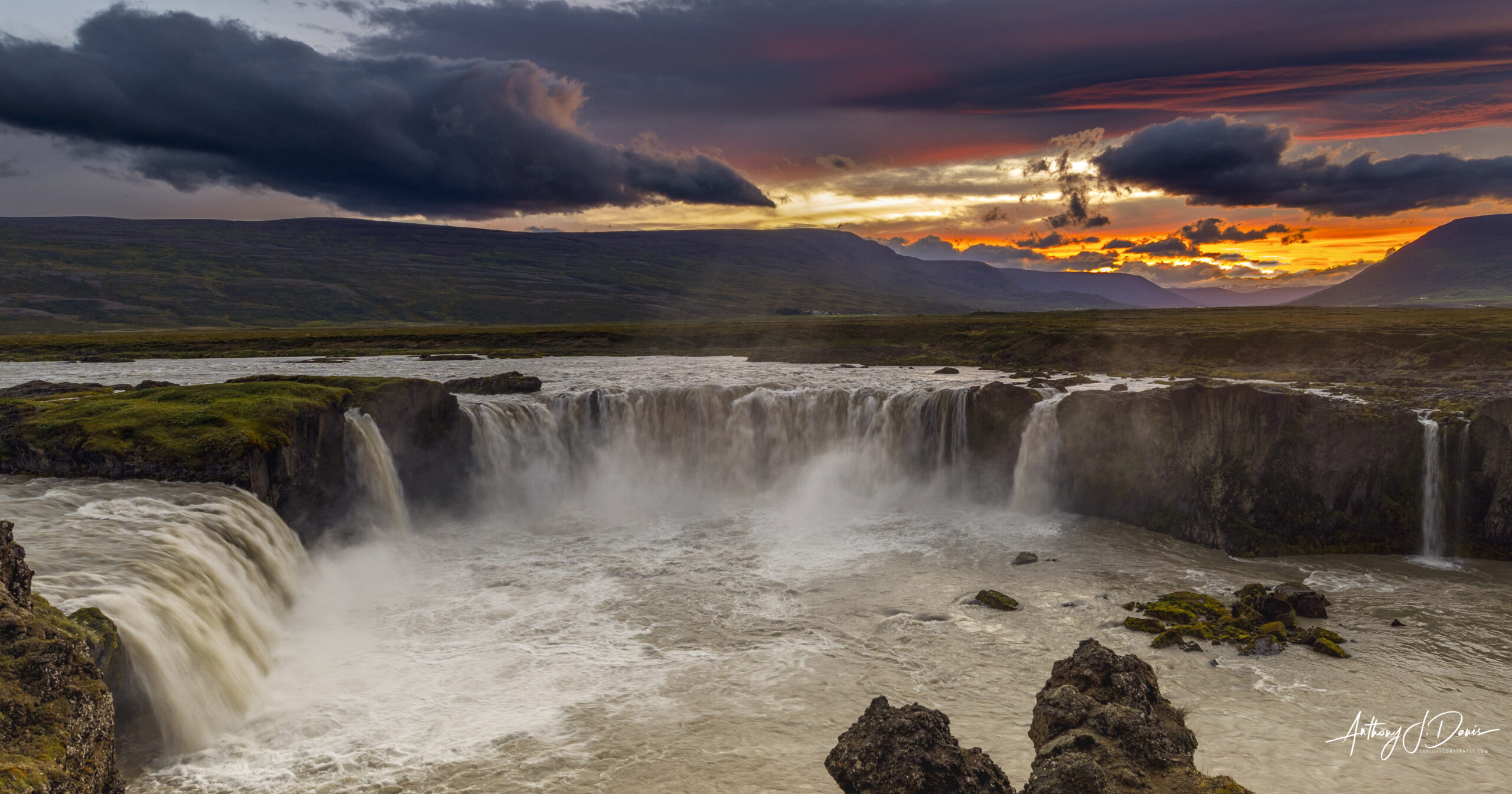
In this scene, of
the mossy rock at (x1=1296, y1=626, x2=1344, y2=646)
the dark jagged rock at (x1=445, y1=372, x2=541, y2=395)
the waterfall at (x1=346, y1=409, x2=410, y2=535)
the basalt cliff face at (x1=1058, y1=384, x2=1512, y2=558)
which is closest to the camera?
the mossy rock at (x1=1296, y1=626, x2=1344, y2=646)

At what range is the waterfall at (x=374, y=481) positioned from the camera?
36.9 metres

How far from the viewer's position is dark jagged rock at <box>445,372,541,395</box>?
54.2m

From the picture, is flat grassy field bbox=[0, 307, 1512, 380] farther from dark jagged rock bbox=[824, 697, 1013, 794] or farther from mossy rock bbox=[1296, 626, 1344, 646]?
dark jagged rock bbox=[824, 697, 1013, 794]

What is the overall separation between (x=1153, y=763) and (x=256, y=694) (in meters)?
20.1

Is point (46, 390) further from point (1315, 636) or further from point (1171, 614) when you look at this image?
point (1315, 636)

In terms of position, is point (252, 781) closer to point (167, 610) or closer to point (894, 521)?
point (167, 610)

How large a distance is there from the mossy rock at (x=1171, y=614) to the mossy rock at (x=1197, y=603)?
199 millimetres

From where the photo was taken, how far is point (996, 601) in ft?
86.7

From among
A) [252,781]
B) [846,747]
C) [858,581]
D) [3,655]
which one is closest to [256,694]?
[252,781]

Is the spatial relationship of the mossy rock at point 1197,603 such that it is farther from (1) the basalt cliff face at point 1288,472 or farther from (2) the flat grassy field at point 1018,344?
(2) the flat grassy field at point 1018,344

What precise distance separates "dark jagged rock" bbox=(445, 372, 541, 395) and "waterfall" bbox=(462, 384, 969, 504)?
6343mm
